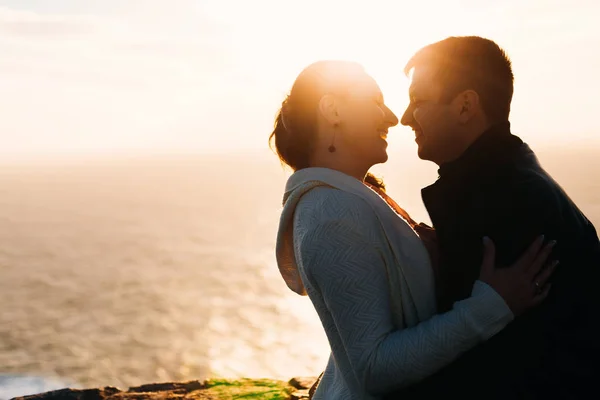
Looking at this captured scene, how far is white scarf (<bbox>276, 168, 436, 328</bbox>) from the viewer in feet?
9.84

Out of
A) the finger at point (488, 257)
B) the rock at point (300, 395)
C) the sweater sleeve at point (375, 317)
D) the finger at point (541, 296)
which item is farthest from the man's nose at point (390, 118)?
the rock at point (300, 395)

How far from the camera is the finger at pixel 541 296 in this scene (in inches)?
112

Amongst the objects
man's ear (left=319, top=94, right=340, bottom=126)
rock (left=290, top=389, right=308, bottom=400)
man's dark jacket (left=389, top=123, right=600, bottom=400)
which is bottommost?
man's dark jacket (left=389, top=123, right=600, bottom=400)

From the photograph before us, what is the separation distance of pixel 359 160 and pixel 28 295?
101 metres

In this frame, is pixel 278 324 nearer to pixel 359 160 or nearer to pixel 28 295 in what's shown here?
pixel 28 295

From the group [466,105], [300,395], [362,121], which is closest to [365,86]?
[362,121]

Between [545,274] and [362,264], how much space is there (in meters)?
0.77

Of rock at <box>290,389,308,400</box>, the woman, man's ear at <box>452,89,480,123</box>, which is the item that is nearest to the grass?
rock at <box>290,389,308,400</box>

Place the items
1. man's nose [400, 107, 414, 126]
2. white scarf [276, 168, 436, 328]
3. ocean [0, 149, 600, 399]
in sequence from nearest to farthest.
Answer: white scarf [276, 168, 436, 328], man's nose [400, 107, 414, 126], ocean [0, 149, 600, 399]

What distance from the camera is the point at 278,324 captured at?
84.3 m

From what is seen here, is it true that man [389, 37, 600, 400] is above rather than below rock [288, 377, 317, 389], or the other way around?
below

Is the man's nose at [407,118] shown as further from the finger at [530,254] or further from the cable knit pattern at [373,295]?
the finger at [530,254]

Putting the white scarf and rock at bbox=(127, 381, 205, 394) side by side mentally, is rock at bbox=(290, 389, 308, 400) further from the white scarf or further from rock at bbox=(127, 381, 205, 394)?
the white scarf

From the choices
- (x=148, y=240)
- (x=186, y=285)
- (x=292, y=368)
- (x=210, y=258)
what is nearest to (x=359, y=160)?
(x=292, y=368)
